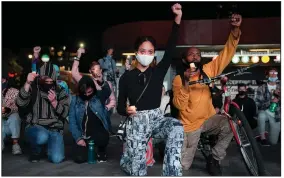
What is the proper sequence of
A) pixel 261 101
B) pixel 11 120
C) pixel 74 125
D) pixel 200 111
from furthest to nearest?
1. pixel 261 101
2. pixel 11 120
3. pixel 74 125
4. pixel 200 111

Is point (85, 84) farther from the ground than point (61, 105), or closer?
farther from the ground

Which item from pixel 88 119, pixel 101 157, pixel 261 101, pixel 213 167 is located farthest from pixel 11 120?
pixel 261 101

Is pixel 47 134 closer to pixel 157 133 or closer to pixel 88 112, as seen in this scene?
pixel 88 112

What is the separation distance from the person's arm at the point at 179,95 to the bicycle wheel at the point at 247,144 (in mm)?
593

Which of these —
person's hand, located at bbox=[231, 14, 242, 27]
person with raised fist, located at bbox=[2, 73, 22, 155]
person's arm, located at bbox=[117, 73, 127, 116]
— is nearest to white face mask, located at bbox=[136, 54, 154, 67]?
person's arm, located at bbox=[117, 73, 127, 116]

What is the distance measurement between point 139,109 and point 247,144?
4.45 ft

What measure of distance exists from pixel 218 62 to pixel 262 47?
999cm

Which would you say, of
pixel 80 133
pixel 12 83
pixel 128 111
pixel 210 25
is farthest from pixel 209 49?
pixel 128 111

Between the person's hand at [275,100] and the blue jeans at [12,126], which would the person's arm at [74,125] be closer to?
the blue jeans at [12,126]

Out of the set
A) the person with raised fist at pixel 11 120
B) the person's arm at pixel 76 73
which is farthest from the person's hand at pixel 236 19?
the person with raised fist at pixel 11 120

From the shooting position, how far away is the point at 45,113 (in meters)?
5.79

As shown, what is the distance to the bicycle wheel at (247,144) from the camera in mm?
4248

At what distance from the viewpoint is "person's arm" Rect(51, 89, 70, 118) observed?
19.0 ft

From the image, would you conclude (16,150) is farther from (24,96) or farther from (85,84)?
(85,84)
